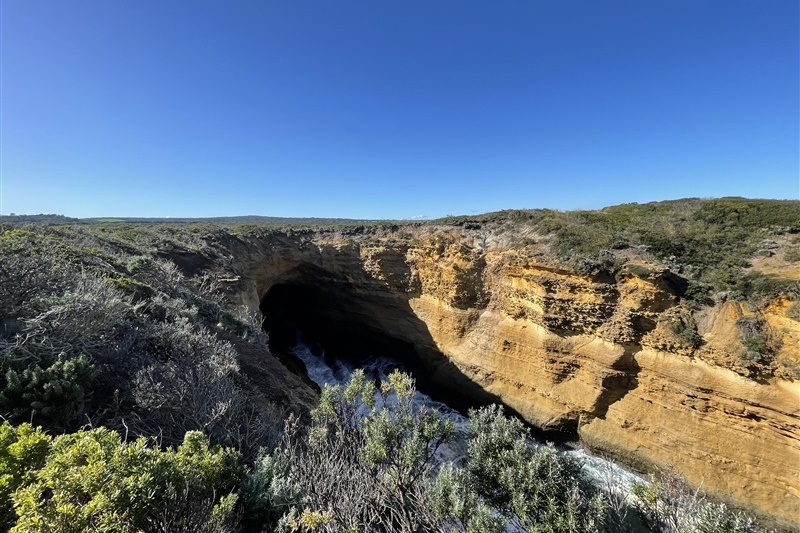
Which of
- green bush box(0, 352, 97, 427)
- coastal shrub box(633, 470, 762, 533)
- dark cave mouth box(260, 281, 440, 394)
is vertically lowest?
dark cave mouth box(260, 281, 440, 394)

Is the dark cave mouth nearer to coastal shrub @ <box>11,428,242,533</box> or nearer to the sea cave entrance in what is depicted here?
the sea cave entrance

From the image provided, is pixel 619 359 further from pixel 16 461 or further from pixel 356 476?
pixel 16 461

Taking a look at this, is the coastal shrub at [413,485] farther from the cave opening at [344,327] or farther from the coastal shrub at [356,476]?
the cave opening at [344,327]

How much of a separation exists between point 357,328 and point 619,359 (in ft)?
55.8

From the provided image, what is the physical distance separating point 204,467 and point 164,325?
6.08 m

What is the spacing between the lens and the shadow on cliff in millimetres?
19438

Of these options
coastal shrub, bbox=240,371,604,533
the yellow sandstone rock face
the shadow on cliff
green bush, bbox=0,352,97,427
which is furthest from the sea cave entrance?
green bush, bbox=0,352,97,427

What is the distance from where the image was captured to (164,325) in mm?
8461

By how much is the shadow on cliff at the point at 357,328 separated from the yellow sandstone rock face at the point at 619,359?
583 mm

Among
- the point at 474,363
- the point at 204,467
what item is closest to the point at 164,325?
the point at 204,467

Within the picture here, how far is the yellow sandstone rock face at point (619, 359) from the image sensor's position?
409 inches

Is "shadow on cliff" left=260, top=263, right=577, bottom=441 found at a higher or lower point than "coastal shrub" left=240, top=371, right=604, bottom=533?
lower

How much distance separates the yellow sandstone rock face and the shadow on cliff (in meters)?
0.58

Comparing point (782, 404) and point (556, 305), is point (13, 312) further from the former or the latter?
point (782, 404)
